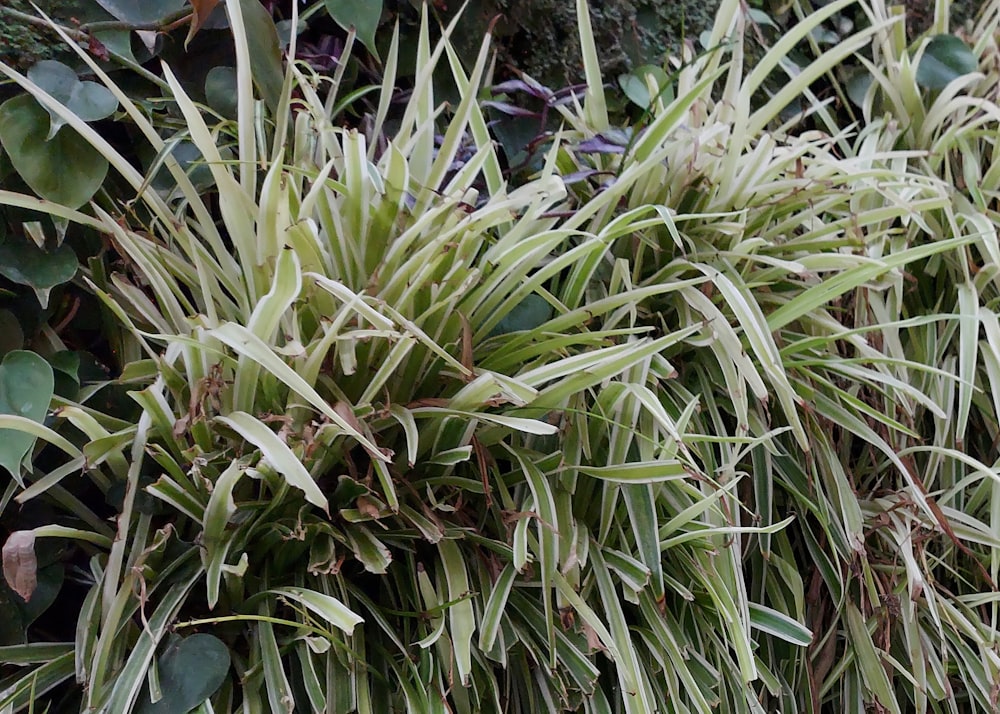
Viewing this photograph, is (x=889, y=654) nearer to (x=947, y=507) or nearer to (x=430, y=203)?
(x=947, y=507)

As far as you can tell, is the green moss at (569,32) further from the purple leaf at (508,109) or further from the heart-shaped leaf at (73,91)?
the heart-shaped leaf at (73,91)

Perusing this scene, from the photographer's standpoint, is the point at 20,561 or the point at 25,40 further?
the point at 25,40

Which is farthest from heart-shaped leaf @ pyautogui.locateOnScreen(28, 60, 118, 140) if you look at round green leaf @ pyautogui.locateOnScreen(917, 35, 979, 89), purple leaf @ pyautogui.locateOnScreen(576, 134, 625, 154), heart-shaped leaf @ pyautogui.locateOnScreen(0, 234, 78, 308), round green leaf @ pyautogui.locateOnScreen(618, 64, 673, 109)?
round green leaf @ pyautogui.locateOnScreen(917, 35, 979, 89)

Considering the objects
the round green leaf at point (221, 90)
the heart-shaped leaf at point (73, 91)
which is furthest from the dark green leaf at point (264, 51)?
the heart-shaped leaf at point (73, 91)

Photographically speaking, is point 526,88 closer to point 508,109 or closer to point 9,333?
point 508,109

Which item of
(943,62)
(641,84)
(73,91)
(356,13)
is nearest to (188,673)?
(73,91)

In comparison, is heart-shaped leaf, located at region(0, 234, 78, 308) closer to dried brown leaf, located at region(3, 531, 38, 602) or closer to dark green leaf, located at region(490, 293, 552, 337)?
dried brown leaf, located at region(3, 531, 38, 602)

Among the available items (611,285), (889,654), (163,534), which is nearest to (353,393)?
(163,534)
